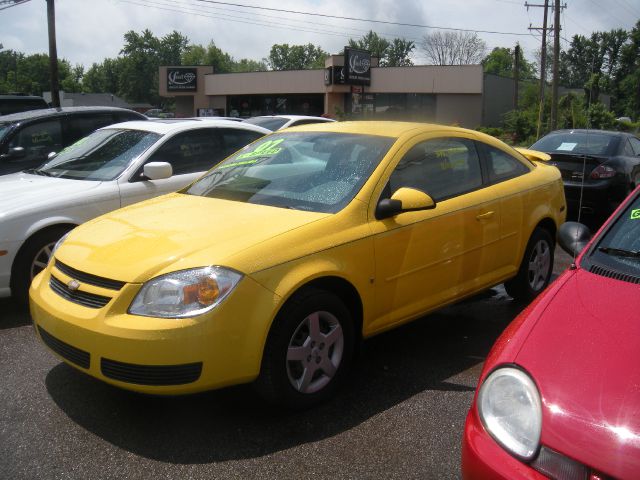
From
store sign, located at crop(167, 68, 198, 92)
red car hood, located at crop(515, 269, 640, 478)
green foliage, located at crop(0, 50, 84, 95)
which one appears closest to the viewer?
red car hood, located at crop(515, 269, 640, 478)

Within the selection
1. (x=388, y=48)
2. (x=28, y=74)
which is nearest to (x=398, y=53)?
(x=388, y=48)

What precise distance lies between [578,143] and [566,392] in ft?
25.4

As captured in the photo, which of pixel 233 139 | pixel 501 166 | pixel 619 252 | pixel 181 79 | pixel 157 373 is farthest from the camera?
pixel 181 79

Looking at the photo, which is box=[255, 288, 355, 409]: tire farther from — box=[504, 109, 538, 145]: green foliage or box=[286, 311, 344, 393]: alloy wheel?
box=[504, 109, 538, 145]: green foliage

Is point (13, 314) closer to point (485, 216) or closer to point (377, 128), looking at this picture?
point (377, 128)

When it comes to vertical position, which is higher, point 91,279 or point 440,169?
point 440,169

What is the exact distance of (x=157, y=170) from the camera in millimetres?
5465

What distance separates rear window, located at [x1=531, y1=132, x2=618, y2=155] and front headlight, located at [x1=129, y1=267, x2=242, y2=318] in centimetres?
704

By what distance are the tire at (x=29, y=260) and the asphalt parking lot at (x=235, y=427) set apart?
2.69ft

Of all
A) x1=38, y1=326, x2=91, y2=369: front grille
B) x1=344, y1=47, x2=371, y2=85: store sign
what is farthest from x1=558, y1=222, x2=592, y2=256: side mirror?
x1=344, y1=47, x2=371, y2=85: store sign

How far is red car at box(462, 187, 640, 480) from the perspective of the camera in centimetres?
183

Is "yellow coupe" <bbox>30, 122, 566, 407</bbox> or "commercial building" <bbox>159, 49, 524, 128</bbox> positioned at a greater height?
"commercial building" <bbox>159, 49, 524, 128</bbox>

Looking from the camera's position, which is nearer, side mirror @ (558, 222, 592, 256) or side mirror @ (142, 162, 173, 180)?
side mirror @ (558, 222, 592, 256)

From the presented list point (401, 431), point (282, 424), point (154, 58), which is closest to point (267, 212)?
point (282, 424)
